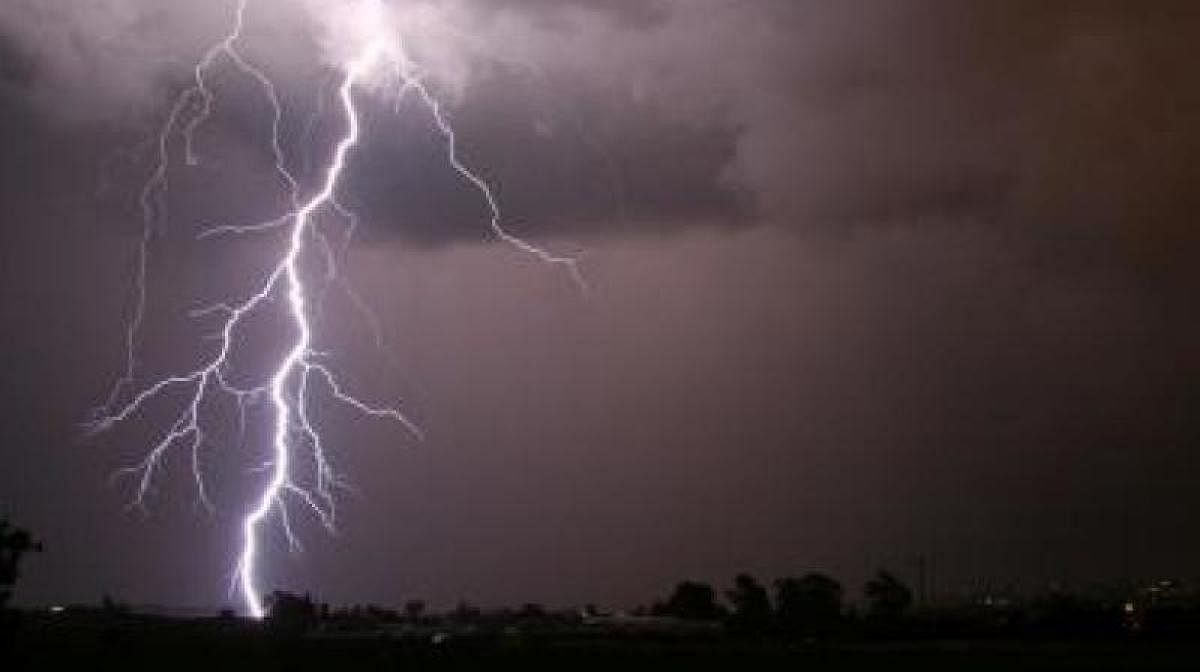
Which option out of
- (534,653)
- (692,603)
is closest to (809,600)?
(692,603)

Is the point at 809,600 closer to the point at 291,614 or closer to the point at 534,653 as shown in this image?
the point at 291,614

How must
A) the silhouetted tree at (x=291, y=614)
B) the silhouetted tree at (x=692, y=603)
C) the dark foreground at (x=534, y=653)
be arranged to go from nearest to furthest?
the dark foreground at (x=534, y=653), the silhouetted tree at (x=291, y=614), the silhouetted tree at (x=692, y=603)

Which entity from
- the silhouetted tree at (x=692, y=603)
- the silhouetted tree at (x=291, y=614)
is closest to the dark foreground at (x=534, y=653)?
the silhouetted tree at (x=291, y=614)

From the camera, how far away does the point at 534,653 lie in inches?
1965

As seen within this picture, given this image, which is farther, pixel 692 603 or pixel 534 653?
pixel 692 603

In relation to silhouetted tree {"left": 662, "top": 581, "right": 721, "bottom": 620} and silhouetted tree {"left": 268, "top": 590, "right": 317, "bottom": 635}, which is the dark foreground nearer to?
silhouetted tree {"left": 268, "top": 590, "right": 317, "bottom": 635}

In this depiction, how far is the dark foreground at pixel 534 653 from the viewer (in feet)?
138

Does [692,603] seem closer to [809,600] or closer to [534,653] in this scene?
[809,600]

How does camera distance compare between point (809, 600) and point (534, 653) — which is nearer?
point (534, 653)

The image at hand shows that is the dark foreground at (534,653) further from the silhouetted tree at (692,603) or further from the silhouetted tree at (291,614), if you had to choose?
the silhouetted tree at (692,603)

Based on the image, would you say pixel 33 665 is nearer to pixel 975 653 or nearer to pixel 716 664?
pixel 716 664

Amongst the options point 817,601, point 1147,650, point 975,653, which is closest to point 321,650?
point 975,653

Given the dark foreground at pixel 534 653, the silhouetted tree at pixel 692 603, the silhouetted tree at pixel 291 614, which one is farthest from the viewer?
the silhouetted tree at pixel 692 603

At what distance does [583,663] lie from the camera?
44.2 meters
